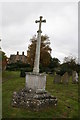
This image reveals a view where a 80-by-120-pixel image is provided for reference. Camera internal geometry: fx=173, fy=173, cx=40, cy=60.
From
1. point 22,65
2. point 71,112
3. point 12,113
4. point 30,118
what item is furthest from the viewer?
point 22,65

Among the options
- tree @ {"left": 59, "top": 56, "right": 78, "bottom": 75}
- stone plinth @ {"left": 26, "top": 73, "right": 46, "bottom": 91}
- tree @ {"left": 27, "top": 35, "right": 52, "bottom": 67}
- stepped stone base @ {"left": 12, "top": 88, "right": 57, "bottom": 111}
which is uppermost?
tree @ {"left": 27, "top": 35, "right": 52, "bottom": 67}

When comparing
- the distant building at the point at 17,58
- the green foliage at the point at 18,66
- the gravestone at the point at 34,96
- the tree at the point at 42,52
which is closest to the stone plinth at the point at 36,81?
the gravestone at the point at 34,96

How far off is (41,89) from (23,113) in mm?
2205

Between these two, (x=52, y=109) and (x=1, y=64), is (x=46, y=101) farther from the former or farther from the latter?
(x=1, y=64)

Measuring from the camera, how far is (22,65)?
50.3 metres

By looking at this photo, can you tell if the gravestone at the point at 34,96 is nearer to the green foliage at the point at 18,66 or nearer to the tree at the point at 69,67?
the tree at the point at 69,67

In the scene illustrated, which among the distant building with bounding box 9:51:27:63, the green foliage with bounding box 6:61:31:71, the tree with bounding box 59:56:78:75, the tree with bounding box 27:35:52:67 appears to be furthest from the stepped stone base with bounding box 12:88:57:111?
the distant building with bounding box 9:51:27:63

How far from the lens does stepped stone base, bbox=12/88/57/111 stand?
9.76 m

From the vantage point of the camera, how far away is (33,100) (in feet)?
32.2

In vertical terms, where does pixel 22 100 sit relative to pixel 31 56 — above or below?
below

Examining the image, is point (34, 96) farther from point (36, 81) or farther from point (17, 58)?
point (17, 58)

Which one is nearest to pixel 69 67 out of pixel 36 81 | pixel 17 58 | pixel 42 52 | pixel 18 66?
pixel 42 52

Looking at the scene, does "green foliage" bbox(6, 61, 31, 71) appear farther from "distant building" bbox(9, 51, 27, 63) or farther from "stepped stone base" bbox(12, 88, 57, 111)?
"stepped stone base" bbox(12, 88, 57, 111)

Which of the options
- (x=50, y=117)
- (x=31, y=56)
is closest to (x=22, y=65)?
(x=31, y=56)
